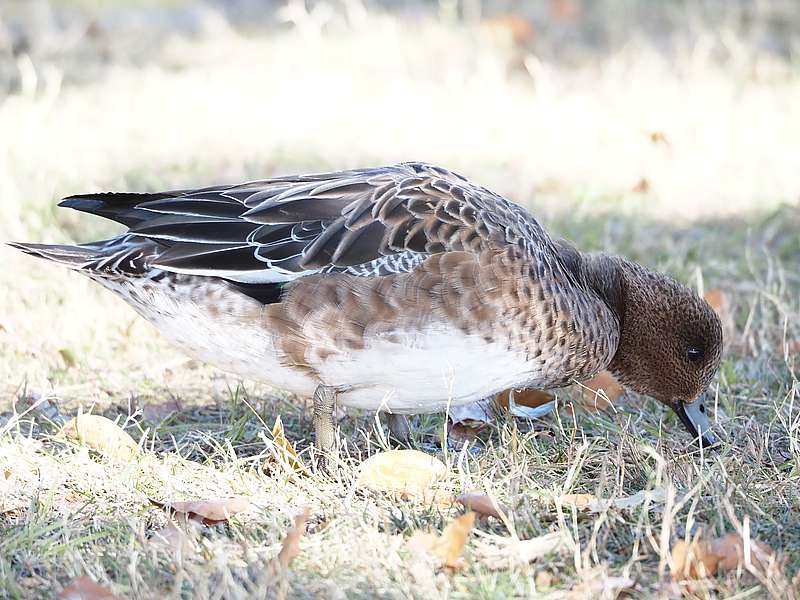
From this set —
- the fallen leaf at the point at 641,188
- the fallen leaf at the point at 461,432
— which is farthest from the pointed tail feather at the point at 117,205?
the fallen leaf at the point at 641,188

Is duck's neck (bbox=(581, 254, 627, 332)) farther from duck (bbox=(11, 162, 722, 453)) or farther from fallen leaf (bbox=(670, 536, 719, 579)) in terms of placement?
fallen leaf (bbox=(670, 536, 719, 579))

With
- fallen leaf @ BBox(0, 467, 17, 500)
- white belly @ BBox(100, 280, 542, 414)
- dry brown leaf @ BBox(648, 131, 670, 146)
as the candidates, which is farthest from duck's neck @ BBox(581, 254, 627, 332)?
dry brown leaf @ BBox(648, 131, 670, 146)

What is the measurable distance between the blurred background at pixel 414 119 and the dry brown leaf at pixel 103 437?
55cm

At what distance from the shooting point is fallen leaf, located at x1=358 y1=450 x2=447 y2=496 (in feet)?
10.5

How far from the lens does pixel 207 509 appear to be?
9.91ft

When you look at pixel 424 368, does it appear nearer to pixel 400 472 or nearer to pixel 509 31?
pixel 400 472

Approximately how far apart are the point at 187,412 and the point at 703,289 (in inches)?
88.6

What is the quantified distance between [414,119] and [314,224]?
3630 millimetres

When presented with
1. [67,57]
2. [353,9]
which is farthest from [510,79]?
[67,57]

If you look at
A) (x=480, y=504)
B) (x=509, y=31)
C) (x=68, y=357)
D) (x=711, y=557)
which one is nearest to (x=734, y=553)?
(x=711, y=557)

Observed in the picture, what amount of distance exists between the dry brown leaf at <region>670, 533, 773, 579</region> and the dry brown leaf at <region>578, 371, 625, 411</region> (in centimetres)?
123

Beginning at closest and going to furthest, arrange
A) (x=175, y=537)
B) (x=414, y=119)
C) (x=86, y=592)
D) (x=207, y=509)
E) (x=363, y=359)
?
(x=86, y=592) < (x=175, y=537) < (x=207, y=509) < (x=363, y=359) < (x=414, y=119)

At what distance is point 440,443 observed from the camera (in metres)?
3.85

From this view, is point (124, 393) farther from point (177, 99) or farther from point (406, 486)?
point (177, 99)
